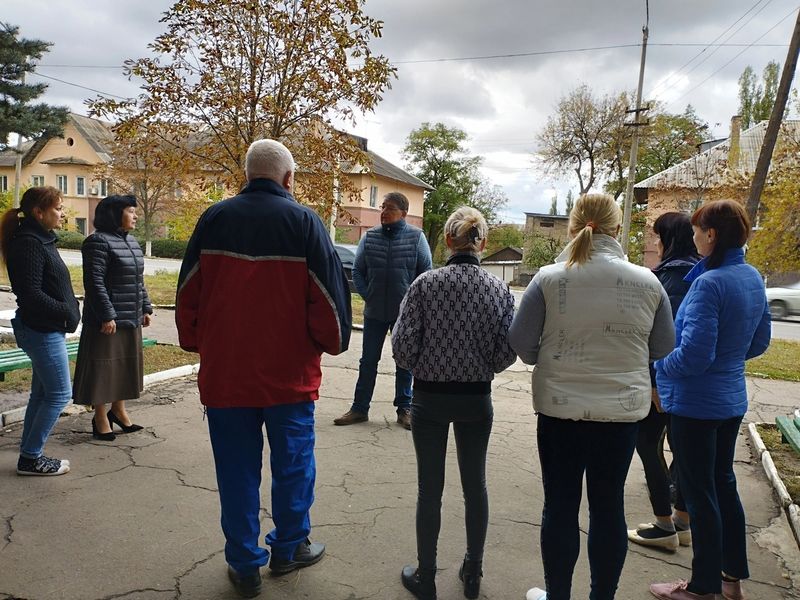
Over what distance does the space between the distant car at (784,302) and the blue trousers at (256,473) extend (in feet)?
76.4

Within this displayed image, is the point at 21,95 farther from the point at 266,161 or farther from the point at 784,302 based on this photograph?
the point at 784,302

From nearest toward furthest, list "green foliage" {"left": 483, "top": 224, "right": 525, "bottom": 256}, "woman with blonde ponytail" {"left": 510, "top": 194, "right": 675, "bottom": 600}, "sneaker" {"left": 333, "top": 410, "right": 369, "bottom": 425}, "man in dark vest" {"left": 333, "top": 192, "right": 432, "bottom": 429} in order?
"woman with blonde ponytail" {"left": 510, "top": 194, "right": 675, "bottom": 600} → "man in dark vest" {"left": 333, "top": 192, "right": 432, "bottom": 429} → "sneaker" {"left": 333, "top": 410, "right": 369, "bottom": 425} → "green foliage" {"left": 483, "top": 224, "right": 525, "bottom": 256}

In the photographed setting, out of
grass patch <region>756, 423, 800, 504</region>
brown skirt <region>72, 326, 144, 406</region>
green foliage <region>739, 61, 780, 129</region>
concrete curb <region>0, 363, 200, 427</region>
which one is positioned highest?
green foliage <region>739, 61, 780, 129</region>

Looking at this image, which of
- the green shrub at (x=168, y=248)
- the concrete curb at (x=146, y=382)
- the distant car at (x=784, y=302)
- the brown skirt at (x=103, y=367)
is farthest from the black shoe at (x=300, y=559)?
the green shrub at (x=168, y=248)

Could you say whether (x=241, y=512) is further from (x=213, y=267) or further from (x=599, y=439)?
(x=599, y=439)

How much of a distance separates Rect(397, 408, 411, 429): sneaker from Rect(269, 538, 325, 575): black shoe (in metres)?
2.51

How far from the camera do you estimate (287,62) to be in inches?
310

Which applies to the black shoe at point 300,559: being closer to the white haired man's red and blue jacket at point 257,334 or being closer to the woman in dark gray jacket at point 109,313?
the white haired man's red and blue jacket at point 257,334

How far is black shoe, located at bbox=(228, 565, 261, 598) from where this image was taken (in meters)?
2.88

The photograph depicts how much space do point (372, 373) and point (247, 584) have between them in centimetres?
310

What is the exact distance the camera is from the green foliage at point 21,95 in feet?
20.9

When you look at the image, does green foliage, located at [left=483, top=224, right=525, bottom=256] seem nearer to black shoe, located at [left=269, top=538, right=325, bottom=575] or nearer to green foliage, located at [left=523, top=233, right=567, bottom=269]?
A: green foliage, located at [left=523, top=233, right=567, bottom=269]

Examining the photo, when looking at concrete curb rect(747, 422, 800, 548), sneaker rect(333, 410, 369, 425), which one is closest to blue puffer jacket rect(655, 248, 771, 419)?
concrete curb rect(747, 422, 800, 548)

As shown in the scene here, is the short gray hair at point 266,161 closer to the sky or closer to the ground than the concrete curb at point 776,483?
closer to the sky
